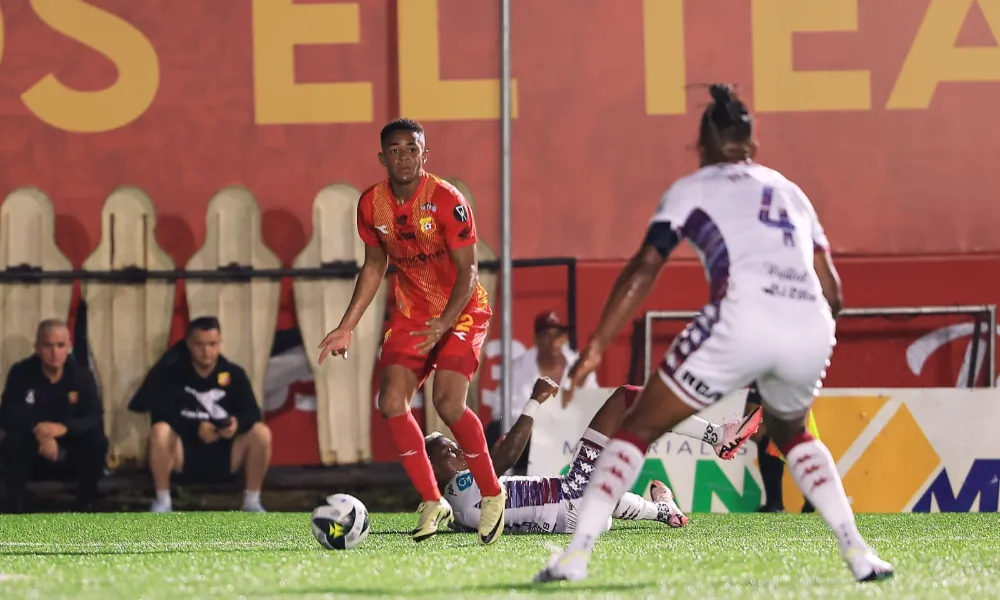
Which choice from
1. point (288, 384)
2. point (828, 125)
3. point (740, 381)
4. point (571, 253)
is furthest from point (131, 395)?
point (740, 381)

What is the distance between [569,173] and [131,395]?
140 inches

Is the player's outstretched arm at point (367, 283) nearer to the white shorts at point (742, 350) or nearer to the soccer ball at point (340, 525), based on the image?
the soccer ball at point (340, 525)

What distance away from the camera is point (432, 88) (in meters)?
11.0

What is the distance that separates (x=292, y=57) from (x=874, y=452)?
5.02 meters

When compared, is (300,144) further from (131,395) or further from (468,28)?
(131,395)

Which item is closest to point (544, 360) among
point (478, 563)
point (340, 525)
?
point (340, 525)

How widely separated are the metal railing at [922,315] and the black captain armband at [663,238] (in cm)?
621

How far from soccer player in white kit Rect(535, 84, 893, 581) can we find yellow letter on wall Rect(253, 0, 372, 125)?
273 inches

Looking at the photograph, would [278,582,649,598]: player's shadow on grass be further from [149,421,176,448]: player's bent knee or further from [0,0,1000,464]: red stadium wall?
[0,0,1000,464]: red stadium wall

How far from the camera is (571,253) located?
11.0 m

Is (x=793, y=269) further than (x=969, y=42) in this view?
No

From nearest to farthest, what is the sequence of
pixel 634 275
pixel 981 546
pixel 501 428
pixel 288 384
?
pixel 634 275 → pixel 981 546 → pixel 501 428 → pixel 288 384

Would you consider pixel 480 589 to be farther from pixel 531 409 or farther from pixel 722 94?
pixel 531 409

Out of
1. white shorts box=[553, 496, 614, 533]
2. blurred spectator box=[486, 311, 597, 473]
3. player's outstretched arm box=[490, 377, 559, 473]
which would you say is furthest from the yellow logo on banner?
white shorts box=[553, 496, 614, 533]
